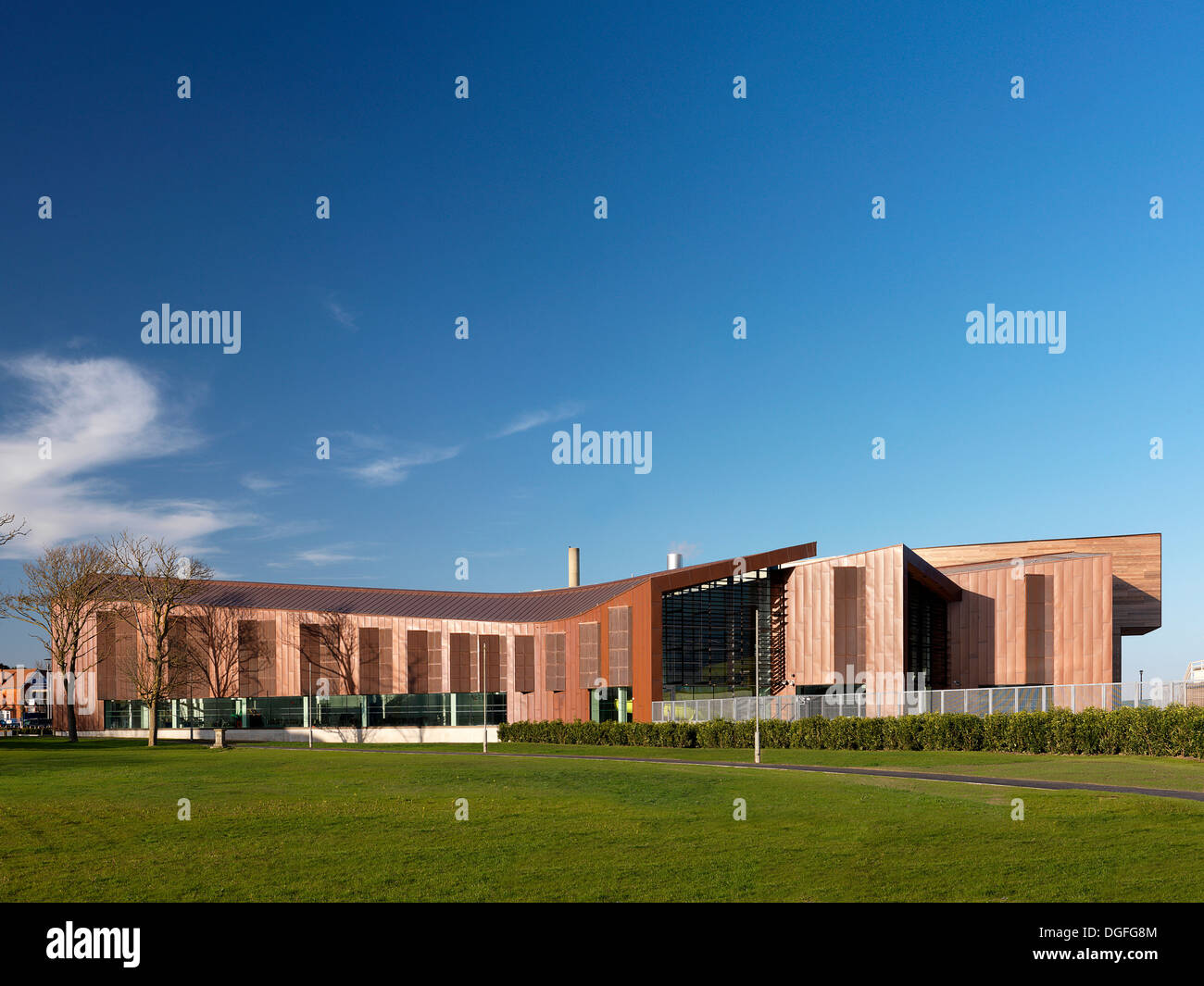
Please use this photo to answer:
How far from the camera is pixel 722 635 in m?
62.0

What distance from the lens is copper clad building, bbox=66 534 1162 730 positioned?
192 feet

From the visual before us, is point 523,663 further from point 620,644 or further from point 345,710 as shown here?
point 345,710

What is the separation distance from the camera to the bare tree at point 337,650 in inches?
2805

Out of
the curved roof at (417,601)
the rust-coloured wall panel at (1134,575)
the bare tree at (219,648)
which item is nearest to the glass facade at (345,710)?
the bare tree at (219,648)

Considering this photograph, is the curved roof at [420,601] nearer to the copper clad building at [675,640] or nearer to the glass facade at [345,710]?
the copper clad building at [675,640]

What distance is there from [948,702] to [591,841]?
112ft

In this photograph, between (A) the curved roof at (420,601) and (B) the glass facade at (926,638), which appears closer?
(B) the glass facade at (926,638)

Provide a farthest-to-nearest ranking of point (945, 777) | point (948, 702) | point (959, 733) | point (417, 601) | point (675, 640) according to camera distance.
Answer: point (417, 601)
point (675, 640)
point (948, 702)
point (959, 733)
point (945, 777)

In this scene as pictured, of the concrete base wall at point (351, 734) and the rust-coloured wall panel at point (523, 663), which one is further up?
the rust-coloured wall panel at point (523, 663)

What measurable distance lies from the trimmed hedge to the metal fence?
180cm

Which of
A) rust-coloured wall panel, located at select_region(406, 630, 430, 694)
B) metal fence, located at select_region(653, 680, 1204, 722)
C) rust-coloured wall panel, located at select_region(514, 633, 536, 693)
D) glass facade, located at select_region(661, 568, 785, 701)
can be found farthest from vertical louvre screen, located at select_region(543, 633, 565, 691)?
rust-coloured wall panel, located at select_region(406, 630, 430, 694)

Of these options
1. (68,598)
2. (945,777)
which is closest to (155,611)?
(68,598)

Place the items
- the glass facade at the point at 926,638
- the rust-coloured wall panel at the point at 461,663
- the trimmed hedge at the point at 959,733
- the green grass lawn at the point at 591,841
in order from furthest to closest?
1. the rust-coloured wall panel at the point at 461,663
2. the glass facade at the point at 926,638
3. the trimmed hedge at the point at 959,733
4. the green grass lawn at the point at 591,841

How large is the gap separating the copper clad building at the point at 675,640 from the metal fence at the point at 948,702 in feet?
8.75
